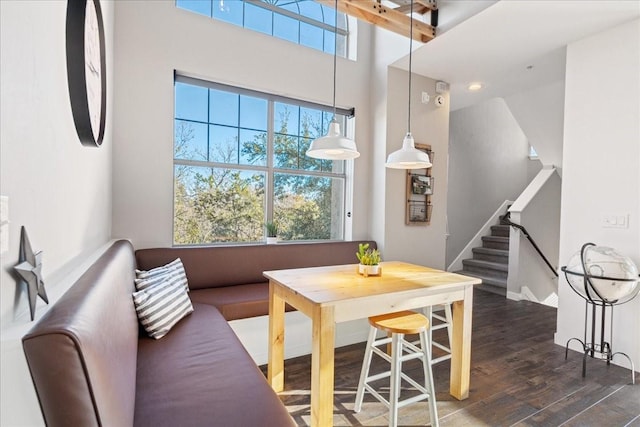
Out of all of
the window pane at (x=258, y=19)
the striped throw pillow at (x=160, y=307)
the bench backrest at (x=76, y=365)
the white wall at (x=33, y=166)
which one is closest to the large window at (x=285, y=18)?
the window pane at (x=258, y=19)

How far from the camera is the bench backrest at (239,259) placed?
105 inches

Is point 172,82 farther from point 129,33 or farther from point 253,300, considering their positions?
point 253,300

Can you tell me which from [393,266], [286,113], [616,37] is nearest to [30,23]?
[393,266]

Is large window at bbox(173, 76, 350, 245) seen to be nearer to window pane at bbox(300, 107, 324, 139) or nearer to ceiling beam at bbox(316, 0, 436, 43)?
window pane at bbox(300, 107, 324, 139)

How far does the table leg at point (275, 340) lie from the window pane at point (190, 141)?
1.56 metres

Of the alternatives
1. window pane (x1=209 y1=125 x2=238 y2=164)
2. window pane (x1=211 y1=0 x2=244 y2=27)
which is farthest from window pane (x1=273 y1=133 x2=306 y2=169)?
window pane (x1=211 y1=0 x2=244 y2=27)

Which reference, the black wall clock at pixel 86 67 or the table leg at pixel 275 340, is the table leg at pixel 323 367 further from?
the black wall clock at pixel 86 67

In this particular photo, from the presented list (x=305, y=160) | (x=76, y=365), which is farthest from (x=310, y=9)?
(x=76, y=365)

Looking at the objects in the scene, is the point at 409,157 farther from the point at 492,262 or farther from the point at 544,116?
the point at 492,262

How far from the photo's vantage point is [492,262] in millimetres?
5301

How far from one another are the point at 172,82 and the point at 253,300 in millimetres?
2003

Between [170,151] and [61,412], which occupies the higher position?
[170,151]

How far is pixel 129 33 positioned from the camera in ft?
8.53

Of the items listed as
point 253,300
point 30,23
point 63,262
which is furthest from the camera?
point 253,300
